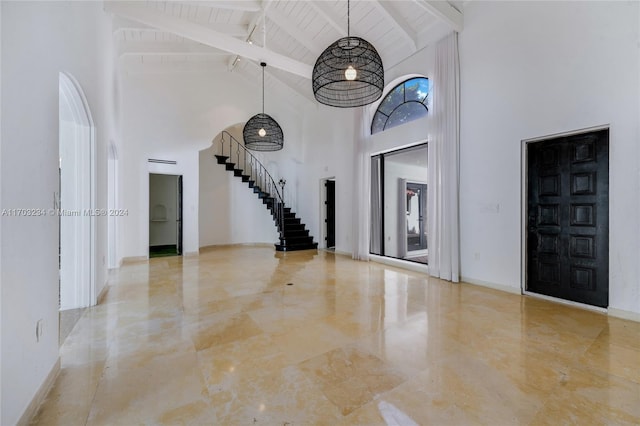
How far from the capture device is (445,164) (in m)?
4.95

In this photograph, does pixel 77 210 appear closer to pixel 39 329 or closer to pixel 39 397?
pixel 39 329

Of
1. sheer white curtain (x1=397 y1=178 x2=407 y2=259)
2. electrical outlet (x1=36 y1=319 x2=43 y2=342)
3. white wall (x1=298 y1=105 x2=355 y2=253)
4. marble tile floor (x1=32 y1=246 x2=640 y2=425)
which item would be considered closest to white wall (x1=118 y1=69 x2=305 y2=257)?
white wall (x1=298 y1=105 x2=355 y2=253)

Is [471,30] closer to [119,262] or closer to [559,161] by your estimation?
[559,161]

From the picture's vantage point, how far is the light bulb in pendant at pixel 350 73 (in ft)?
12.0

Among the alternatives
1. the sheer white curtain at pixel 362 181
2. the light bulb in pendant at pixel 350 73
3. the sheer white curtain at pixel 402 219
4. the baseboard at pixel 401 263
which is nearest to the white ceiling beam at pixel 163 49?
the sheer white curtain at pixel 362 181

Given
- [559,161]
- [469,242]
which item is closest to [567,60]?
[559,161]

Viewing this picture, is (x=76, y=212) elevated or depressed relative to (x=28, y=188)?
depressed

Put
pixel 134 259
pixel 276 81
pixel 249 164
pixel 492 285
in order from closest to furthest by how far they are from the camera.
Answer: pixel 492 285 < pixel 134 259 < pixel 276 81 < pixel 249 164

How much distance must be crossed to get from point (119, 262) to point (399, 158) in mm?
7065

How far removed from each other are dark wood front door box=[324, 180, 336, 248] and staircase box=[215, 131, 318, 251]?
52 cm

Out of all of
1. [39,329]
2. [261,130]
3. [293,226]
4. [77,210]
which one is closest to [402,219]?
[293,226]

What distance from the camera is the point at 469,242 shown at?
4762 millimetres

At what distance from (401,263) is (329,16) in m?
5.24

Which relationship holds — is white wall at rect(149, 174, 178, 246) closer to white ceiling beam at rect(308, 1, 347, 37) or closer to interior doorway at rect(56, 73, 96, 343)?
interior doorway at rect(56, 73, 96, 343)
